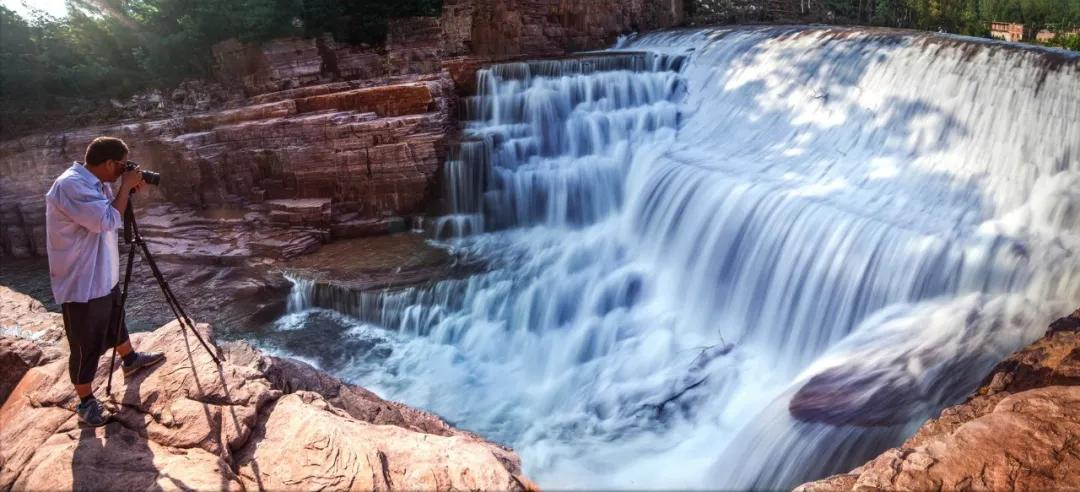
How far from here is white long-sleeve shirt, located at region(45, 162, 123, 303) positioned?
348cm

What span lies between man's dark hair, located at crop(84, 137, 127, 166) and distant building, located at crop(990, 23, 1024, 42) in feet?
46.5

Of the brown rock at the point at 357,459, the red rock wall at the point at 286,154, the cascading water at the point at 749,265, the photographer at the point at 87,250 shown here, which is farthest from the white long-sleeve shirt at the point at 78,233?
the red rock wall at the point at 286,154

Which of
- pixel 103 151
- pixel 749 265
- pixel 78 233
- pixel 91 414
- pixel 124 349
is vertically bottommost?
pixel 749 265

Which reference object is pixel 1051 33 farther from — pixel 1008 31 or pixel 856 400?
pixel 856 400

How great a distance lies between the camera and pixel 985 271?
558 cm

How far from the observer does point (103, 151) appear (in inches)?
143

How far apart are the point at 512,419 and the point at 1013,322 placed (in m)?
4.57

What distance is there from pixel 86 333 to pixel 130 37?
13.2 m

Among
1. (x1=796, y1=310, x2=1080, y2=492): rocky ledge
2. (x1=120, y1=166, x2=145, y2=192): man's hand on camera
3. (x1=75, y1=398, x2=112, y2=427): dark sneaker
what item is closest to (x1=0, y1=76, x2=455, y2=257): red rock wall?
(x1=120, y1=166, x2=145, y2=192): man's hand on camera

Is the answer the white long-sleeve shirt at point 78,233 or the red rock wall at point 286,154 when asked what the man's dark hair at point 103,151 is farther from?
the red rock wall at point 286,154

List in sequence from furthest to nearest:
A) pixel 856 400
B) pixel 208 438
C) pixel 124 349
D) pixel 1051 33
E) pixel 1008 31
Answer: pixel 1008 31
pixel 1051 33
pixel 856 400
pixel 124 349
pixel 208 438

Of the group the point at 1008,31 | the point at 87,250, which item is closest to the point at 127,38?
the point at 87,250

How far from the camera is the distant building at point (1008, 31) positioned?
11.6 m

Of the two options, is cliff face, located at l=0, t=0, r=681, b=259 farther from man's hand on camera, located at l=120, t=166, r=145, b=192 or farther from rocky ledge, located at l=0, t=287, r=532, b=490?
man's hand on camera, located at l=120, t=166, r=145, b=192
